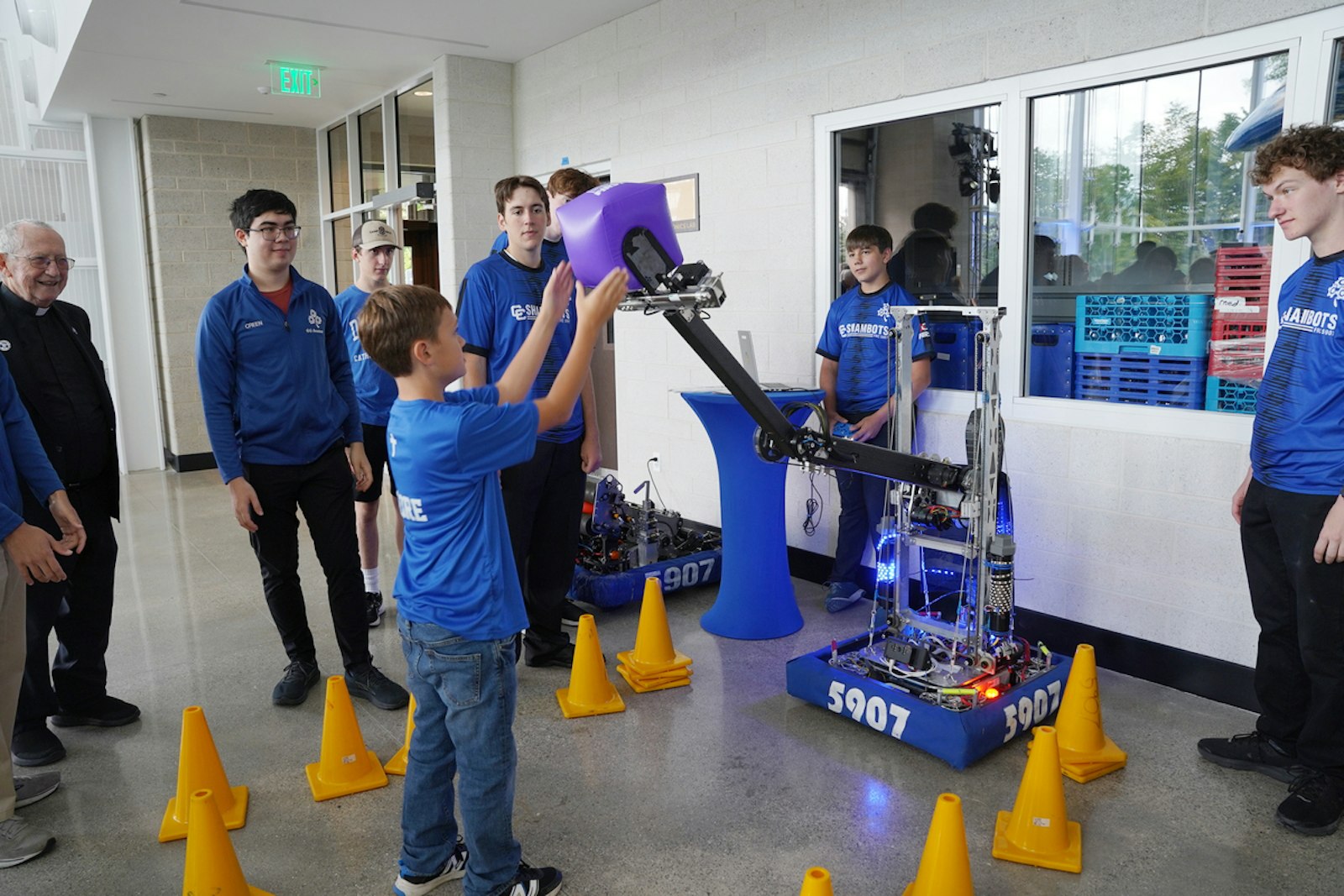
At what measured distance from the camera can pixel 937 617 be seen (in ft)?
10.9

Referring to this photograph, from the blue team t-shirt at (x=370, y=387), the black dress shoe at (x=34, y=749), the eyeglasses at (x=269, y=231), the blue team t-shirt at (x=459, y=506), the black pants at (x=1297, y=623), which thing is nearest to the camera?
the blue team t-shirt at (x=459, y=506)

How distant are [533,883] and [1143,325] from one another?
3003 mm

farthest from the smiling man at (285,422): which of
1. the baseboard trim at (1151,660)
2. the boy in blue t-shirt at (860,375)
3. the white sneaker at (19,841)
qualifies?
the baseboard trim at (1151,660)

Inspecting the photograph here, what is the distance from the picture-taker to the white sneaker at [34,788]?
2.83 m

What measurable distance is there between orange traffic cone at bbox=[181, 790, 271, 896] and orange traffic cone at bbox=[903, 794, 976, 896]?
1.64 metres

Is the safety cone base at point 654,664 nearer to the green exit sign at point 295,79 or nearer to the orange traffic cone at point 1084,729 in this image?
the orange traffic cone at point 1084,729

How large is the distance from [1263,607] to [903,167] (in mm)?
2552

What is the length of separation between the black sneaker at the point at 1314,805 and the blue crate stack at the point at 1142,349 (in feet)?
4.55

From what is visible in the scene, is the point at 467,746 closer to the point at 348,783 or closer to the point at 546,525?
the point at 348,783

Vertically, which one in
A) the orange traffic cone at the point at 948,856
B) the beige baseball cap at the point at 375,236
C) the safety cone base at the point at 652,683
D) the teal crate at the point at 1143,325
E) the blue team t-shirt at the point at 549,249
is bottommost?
the safety cone base at the point at 652,683

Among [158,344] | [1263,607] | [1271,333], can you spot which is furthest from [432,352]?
[158,344]

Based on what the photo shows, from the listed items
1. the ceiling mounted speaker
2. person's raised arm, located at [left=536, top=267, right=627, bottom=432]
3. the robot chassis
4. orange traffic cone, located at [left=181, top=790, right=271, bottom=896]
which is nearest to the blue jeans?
orange traffic cone, located at [left=181, top=790, right=271, bottom=896]

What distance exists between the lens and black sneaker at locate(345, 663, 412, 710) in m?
3.42

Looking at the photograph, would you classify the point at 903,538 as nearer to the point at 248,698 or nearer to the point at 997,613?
the point at 997,613
